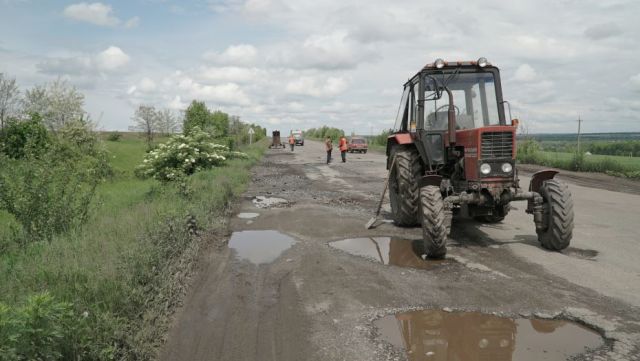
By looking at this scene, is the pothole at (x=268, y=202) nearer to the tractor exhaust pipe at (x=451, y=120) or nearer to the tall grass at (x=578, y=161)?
the tractor exhaust pipe at (x=451, y=120)

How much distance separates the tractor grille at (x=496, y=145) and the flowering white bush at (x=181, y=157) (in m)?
11.4

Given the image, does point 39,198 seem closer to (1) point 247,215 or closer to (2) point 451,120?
(1) point 247,215

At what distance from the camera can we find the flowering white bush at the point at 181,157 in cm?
1680

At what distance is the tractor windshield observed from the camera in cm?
839

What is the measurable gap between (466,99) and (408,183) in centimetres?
176

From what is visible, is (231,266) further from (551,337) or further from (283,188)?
(283,188)

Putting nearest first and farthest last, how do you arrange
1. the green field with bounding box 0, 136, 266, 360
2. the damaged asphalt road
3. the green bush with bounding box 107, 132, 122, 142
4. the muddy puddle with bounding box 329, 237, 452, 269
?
1. the green field with bounding box 0, 136, 266, 360
2. the damaged asphalt road
3. the muddy puddle with bounding box 329, 237, 452, 269
4. the green bush with bounding box 107, 132, 122, 142

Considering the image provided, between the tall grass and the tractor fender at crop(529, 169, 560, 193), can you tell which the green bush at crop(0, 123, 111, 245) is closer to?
the tractor fender at crop(529, 169, 560, 193)

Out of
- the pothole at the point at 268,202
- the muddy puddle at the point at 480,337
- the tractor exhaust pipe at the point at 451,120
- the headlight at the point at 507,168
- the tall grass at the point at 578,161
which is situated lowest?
the muddy puddle at the point at 480,337

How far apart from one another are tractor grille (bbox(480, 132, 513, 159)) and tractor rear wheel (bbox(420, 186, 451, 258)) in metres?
1.01

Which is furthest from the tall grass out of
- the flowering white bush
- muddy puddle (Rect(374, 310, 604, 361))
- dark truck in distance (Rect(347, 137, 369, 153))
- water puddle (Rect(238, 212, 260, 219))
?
muddy puddle (Rect(374, 310, 604, 361))

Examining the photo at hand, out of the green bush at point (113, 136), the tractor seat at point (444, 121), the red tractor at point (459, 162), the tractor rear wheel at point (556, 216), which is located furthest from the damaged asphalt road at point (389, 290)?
the green bush at point (113, 136)

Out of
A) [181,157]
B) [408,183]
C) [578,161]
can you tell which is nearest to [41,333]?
[408,183]

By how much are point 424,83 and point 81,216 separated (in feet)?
21.5
